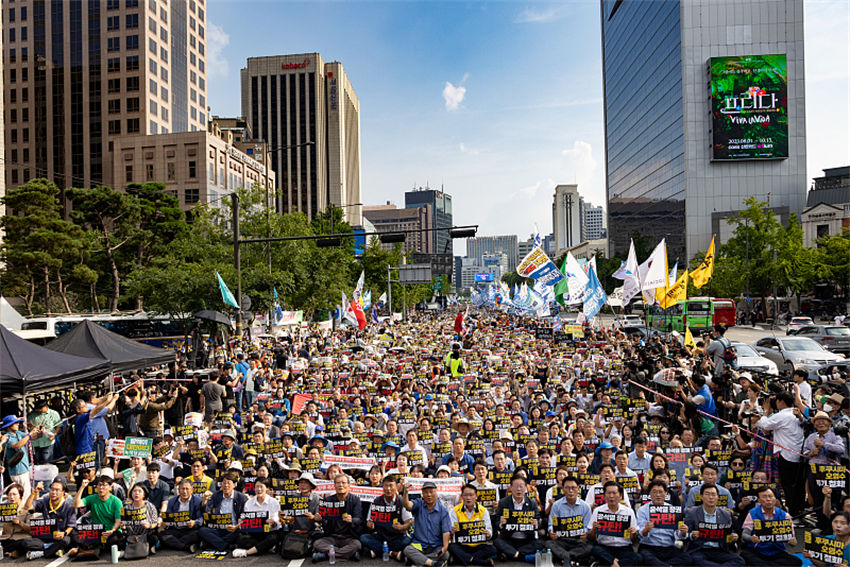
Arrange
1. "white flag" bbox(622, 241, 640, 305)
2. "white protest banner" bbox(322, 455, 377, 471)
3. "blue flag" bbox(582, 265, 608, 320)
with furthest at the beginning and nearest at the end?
1. "white flag" bbox(622, 241, 640, 305)
2. "blue flag" bbox(582, 265, 608, 320)
3. "white protest banner" bbox(322, 455, 377, 471)

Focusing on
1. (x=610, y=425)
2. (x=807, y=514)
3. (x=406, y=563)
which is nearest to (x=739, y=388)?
(x=610, y=425)

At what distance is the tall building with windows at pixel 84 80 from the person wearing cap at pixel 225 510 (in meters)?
81.2

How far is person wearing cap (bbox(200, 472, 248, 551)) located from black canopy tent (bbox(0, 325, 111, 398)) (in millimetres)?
5255

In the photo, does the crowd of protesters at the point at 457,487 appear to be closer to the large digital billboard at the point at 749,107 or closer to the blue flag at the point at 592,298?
the blue flag at the point at 592,298

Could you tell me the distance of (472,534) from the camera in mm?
8203

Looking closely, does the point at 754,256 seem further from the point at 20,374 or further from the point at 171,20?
the point at 171,20

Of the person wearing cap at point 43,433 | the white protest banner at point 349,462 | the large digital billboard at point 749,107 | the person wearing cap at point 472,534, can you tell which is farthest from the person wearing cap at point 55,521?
the large digital billboard at point 749,107

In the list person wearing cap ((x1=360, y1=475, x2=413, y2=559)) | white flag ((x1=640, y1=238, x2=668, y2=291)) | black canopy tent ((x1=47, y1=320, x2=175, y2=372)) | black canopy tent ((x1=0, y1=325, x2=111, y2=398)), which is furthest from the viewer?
white flag ((x1=640, y1=238, x2=668, y2=291))

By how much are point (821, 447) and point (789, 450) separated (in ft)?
1.83

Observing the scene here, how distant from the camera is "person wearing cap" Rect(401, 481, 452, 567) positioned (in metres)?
8.20

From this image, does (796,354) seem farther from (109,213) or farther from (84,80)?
(84,80)

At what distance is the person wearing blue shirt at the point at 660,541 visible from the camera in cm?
785

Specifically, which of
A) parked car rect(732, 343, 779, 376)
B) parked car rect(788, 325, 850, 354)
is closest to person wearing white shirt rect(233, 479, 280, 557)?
parked car rect(732, 343, 779, 376)

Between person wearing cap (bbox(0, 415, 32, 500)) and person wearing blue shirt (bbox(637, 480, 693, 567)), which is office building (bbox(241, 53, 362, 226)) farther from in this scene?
person wearing blue shirt (bbox(637, 480, 693, 567))
